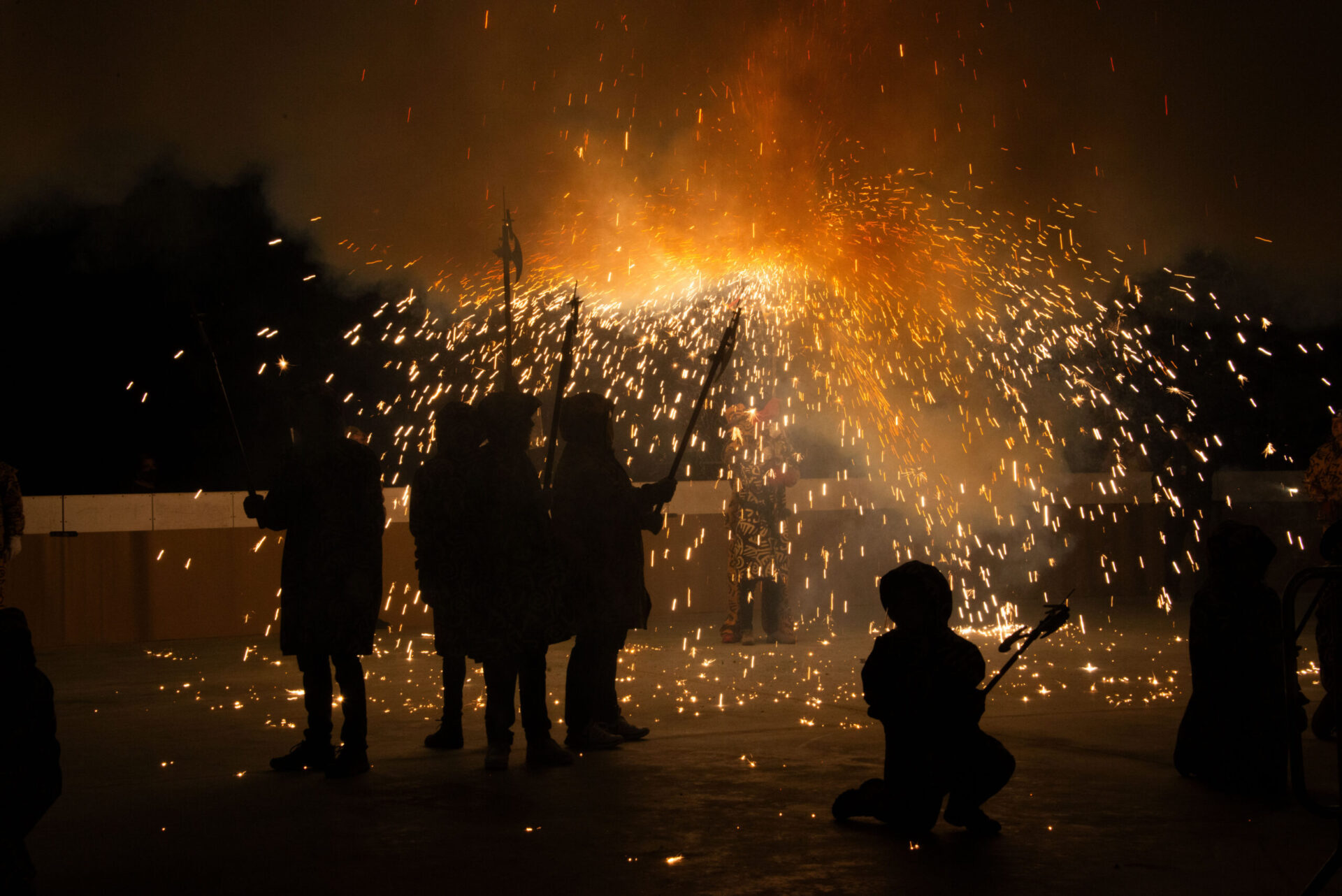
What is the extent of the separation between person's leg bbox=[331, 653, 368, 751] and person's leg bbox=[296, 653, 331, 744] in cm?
6

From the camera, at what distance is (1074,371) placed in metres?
15.5

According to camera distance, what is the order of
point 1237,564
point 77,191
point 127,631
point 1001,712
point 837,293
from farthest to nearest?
point 837,293 → point 127,631 → point 77,191 → point 1001,712 → point 1237,564

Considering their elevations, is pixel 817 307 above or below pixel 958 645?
above

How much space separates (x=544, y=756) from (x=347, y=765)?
791 mm

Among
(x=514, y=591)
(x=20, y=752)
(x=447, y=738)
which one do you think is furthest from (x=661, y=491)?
(x=20, y=752)

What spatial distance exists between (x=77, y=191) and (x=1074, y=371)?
11.0 m

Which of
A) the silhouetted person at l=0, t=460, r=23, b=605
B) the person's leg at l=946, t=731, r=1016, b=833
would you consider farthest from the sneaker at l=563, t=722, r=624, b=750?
the silhouetted person at l=0, t=460, r=23, b=605

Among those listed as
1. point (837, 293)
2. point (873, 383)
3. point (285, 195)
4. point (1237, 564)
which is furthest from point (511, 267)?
point (1237, 564)

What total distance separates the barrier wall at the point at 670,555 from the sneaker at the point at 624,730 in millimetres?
5937

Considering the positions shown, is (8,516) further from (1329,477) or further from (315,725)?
(1329,477)

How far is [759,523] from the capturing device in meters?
10.0

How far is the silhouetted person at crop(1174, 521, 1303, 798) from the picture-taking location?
4574mm

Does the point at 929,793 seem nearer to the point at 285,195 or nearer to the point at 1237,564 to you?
the point at 1237,564

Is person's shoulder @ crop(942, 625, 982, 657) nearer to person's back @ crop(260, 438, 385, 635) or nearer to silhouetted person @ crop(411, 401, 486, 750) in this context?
silhouetted person @ crop(411, 401, 486, 750)
